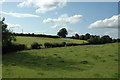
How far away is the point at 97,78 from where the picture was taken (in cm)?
2022

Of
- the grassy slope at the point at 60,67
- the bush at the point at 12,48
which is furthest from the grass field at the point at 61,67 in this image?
the bush at the point at 12,48

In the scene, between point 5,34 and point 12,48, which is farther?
point 12,48

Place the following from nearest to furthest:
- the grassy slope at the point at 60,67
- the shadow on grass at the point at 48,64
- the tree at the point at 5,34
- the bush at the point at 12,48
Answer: the grassy slope at the point at 60,67 → the shadow on grass at the point at 48,64 → the tree at the point at 5,34 → the bush at the point at 12,48

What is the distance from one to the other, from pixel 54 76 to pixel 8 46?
2909 centimetres

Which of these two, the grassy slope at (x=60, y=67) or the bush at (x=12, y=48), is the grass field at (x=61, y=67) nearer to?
the grassy slope at (x=60, y=67)

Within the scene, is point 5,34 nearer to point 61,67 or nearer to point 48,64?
point 48,64

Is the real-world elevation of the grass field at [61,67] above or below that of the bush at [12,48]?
below

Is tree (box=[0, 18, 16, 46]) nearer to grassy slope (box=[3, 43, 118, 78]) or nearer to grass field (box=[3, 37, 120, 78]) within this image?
grass field (box=[3, 37, 120, 78])

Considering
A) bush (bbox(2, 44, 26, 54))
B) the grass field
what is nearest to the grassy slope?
the grass field

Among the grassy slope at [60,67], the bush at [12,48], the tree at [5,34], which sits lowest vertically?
the grassy slope at [60,67]

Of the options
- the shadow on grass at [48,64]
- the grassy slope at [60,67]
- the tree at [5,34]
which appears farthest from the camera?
the tree at [5,34]

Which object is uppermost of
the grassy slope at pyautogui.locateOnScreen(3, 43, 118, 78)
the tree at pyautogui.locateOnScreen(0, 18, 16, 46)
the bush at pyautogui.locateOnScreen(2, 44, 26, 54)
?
the tree at pyautogui.locateOnScreen(0, 18, 16, 46)

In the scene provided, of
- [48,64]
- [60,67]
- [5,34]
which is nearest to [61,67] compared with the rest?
[60,67]

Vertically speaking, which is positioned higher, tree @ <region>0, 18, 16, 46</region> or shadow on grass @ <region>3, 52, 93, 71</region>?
tree @ <region>0, 18, 16, 46</region>
